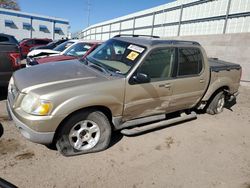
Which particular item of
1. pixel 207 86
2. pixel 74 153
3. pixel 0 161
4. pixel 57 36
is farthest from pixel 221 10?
pixel 57 36

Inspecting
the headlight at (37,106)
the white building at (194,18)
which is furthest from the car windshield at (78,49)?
the white building at (194,18)

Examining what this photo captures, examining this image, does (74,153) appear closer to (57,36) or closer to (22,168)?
(22,168)

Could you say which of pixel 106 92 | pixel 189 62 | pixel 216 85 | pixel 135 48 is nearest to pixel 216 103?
pixel 216 85

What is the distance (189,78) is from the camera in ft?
15.2

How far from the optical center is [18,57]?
5.77 meters

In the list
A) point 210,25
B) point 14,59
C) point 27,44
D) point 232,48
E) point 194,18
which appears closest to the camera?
point 14,59

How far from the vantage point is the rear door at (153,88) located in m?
3.80

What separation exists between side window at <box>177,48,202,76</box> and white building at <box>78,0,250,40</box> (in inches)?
282

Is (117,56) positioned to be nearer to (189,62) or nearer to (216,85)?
(189,62)

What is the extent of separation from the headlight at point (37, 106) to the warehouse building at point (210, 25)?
9.18 m

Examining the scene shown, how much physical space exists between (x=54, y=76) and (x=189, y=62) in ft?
8.91

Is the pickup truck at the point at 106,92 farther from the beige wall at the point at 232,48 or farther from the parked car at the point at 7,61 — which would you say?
the beige wall at the point at 232,48

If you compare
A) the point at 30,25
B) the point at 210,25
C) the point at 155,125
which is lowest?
the point at 155,125

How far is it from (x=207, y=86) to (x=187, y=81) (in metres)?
0.88
